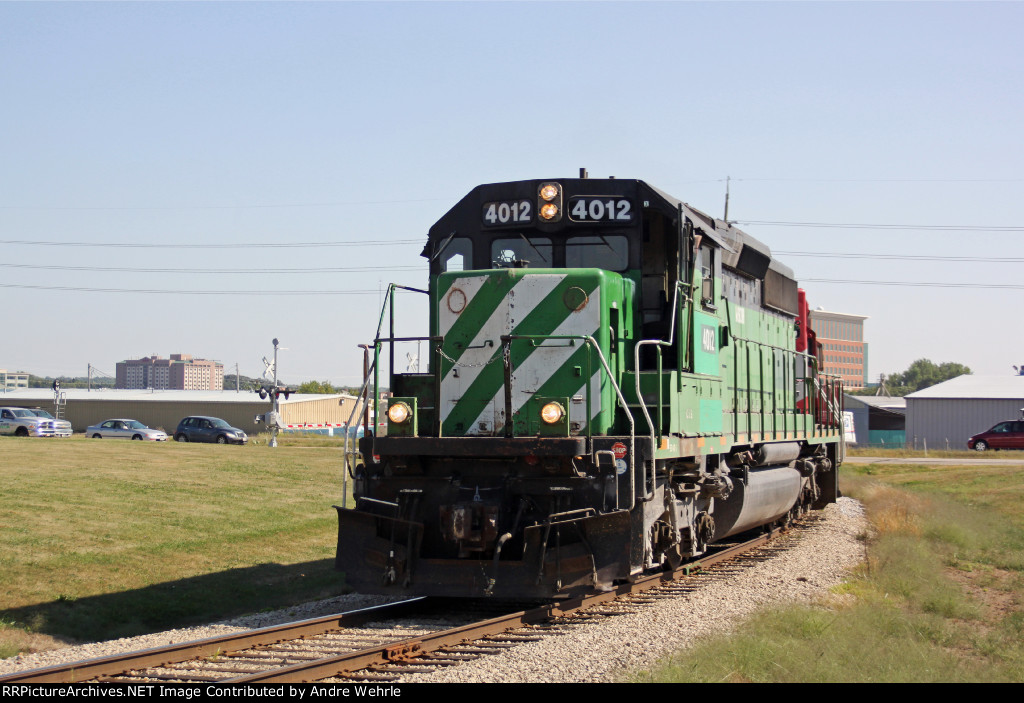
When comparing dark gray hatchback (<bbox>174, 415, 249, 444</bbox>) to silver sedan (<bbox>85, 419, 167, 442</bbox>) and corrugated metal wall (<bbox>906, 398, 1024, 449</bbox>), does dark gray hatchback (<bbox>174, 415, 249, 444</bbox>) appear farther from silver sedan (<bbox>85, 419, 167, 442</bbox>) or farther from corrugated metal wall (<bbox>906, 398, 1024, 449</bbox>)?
corrugated metal wall (<bbox>906, 398, 1024, 449</bbox>)

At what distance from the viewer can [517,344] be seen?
28.5 ft

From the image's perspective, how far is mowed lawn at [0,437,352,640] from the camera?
34.3 ft

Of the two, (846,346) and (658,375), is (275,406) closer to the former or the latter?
(658,375)

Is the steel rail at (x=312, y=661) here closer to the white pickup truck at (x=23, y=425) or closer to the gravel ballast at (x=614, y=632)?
the gravel ballast at (x=614, y=632)

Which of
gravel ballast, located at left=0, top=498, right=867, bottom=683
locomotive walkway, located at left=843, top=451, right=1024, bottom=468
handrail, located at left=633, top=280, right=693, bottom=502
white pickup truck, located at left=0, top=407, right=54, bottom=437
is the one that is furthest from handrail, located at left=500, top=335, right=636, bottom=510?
white pickup truck, located at left=0, top=407, right=54, bottom=437

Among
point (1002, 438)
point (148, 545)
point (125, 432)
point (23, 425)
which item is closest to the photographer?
point (148, 545)

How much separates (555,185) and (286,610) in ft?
15.6

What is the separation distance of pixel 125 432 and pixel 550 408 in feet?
123

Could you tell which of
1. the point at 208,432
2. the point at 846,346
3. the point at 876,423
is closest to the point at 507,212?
the point at 208,432

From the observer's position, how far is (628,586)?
9242 mm

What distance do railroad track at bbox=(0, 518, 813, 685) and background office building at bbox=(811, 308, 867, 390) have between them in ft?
490
